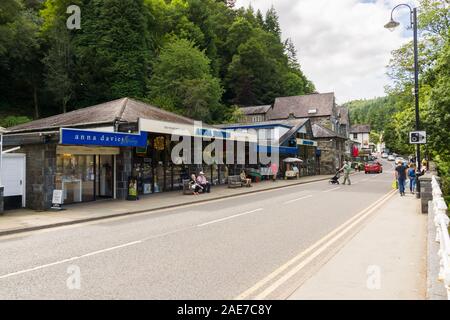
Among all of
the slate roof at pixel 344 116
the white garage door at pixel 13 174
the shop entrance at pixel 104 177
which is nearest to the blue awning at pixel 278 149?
the shop entrance at pixel 104 177

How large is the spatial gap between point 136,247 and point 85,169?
11336 millimetres

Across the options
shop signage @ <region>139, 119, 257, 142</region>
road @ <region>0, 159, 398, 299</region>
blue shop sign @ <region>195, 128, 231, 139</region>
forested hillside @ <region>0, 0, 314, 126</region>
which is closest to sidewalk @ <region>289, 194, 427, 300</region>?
road @ <region>0, 159, 398, 299</region>

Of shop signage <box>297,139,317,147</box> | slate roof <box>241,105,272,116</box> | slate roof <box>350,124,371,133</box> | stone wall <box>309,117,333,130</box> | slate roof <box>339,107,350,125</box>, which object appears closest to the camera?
shop signage <box>297,139,317,147</box>

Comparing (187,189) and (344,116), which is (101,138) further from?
(344,116)

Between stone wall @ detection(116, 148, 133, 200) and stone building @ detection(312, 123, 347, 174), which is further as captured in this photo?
stone building @ detection(312, 123, 347, 174)

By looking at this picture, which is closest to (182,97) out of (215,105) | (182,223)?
(215,105)

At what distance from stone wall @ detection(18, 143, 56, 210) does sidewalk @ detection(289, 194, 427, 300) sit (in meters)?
12.5

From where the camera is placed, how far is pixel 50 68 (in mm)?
→ 52938

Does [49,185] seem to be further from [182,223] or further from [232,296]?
[232,296]

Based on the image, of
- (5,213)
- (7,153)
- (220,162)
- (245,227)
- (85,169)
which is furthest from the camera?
(220,162)

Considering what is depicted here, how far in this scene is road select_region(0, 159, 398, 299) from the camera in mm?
5652

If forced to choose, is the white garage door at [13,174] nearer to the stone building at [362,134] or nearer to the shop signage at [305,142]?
the shop signage at [305,142]

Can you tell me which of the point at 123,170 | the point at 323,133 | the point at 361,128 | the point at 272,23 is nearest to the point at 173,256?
the point at 123,170

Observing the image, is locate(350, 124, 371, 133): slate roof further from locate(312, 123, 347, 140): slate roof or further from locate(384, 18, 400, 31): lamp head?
locate(384, 18, 400, 31): lamp head
